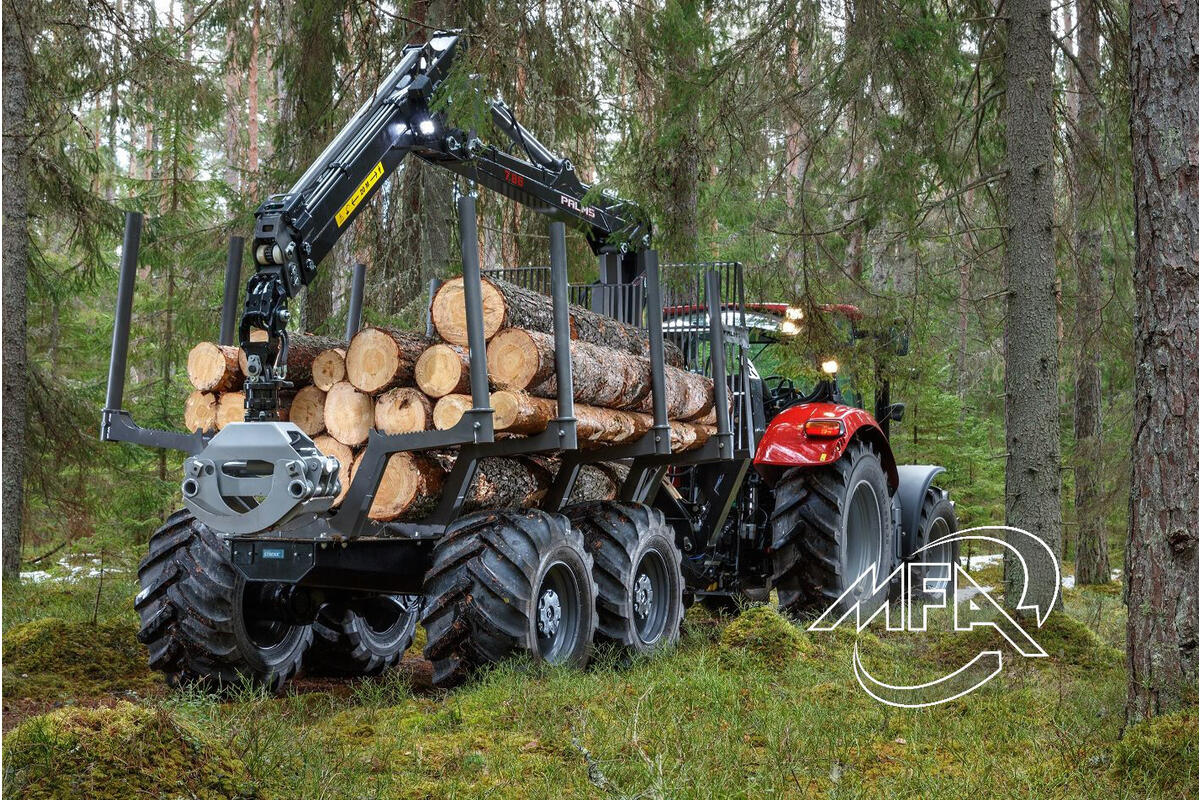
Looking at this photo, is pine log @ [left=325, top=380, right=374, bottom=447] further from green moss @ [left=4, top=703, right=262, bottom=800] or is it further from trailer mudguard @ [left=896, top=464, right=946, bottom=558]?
trailer mudguard @ [left=896, top=464, right=946, bottom=558]

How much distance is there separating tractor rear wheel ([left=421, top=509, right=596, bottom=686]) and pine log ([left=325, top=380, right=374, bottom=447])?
715 mm

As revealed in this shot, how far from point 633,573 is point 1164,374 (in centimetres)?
333

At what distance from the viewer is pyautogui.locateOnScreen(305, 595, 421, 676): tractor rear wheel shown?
689 centimetres

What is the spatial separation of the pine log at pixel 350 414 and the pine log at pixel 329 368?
2.5 inches

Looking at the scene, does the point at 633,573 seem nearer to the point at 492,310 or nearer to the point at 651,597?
the point at 651,597

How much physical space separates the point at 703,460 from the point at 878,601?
7.94 feet

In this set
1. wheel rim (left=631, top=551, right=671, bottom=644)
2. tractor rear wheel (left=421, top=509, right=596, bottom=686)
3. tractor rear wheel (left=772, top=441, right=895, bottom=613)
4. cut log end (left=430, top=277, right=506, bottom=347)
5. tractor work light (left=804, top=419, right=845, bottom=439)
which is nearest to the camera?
tractor rear wheel (left=421, top=509, right=596, bottom=686)

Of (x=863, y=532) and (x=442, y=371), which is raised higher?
(x=442, y=371)

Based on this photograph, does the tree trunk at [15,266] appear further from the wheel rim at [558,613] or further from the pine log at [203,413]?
the wheel rim at [558,613]

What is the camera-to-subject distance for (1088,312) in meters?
9.36

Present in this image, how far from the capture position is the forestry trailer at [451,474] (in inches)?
212

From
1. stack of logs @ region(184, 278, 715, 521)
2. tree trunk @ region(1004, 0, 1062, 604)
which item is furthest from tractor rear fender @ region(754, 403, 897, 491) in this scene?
stack of logs @ region(184, 278, 715, 521)

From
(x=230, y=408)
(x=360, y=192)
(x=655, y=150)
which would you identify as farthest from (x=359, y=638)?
(x=655, y=150)

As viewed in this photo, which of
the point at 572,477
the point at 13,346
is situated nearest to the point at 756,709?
the point at 572,477
